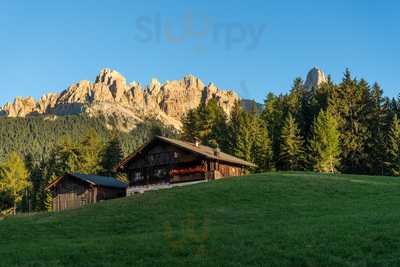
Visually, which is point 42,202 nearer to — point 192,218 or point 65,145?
point 65,145

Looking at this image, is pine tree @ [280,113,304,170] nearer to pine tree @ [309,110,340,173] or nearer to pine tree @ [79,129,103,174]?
pine tree @ [309,110,340,173]

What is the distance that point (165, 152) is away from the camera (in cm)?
5425

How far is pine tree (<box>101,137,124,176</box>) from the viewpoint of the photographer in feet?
282

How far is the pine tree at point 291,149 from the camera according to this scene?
70375mm

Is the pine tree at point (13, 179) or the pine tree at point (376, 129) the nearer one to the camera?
the pine tree at point (376, 129)

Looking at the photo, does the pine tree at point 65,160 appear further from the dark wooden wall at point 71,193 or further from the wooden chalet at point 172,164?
the wooden chalet at point 172,164

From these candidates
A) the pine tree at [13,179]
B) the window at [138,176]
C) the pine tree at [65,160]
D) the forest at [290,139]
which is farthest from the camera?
the pine tree at [65,160]

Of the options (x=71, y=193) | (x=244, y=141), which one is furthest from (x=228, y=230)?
(x=244, y=141)

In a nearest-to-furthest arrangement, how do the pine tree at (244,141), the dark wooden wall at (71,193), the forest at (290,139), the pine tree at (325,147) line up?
1. the dark wooden wall at (71,193)
2. the pine tree at (325,147)
3. the forest at (290,139)
4. the pine tree at (244,141)

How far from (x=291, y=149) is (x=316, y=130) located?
15.7ft

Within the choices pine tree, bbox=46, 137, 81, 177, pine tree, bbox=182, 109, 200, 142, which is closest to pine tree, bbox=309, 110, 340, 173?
pine tree, bbox=182, 109, 200, 142

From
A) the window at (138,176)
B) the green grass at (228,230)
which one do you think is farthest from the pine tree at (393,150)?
the window at (138,176)

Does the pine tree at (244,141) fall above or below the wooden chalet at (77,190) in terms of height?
above

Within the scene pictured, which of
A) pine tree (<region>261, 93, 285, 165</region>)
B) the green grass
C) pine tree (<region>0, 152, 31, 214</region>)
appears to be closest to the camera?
the green grass
